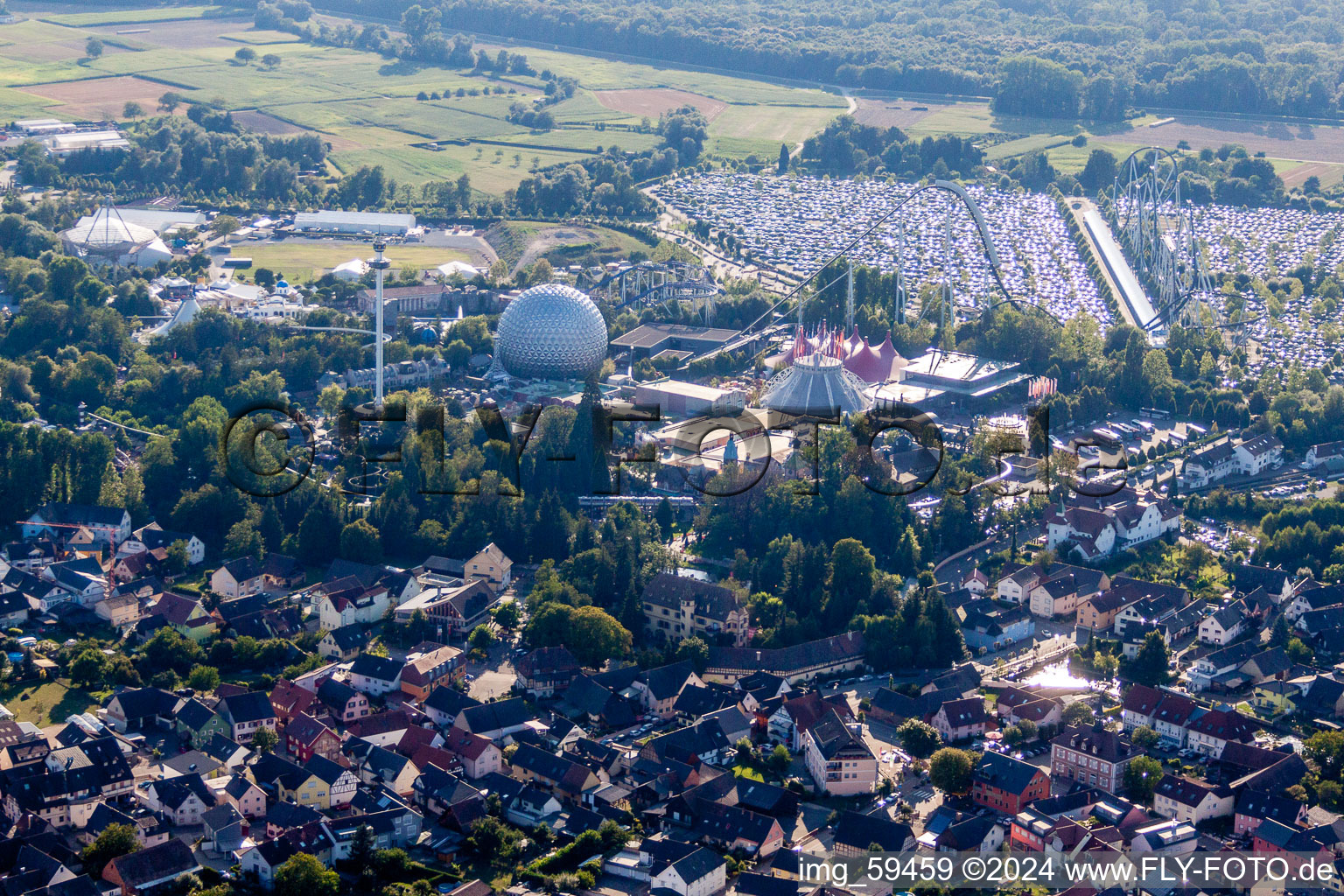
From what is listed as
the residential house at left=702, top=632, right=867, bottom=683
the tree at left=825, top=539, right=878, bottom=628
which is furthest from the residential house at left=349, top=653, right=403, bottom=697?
the tree at left=825, top=539, right=878, bottom=628

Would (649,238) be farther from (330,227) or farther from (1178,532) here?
(1178,532)

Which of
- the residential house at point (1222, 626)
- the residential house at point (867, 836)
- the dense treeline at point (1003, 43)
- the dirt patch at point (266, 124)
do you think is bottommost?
the residential house at point (867, 836)

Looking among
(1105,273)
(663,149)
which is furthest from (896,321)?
(663,149)

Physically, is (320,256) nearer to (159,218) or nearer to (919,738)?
(159,218)

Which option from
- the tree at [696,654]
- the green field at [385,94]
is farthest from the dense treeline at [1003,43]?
the tree at [696,654]

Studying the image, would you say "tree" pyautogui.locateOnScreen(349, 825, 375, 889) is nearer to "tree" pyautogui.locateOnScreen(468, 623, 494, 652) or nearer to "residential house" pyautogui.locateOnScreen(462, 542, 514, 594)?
"tree" pyautogui.locateOnScreen(468, 623, 494, 652)

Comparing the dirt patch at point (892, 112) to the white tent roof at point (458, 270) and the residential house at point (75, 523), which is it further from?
the residential house at point (75, 523)

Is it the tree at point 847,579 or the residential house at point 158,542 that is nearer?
the tree at point 847,579
